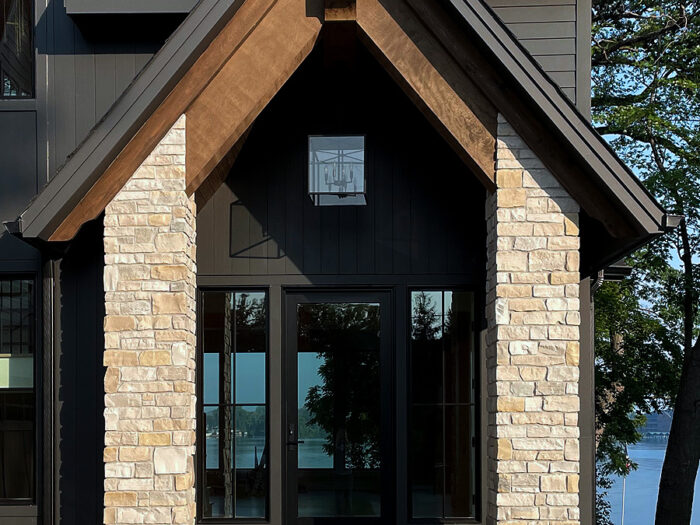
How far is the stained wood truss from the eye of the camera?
18.5ft

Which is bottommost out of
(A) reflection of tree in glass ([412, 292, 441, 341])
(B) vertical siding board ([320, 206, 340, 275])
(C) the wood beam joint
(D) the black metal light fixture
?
(A) reflection of tree in glass ([412, 292, 441, 341])

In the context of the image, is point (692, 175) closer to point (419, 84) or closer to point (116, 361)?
point (419, 84)

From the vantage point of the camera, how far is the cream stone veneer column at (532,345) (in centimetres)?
545

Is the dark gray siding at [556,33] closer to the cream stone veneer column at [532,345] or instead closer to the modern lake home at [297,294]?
the modern lake home at [297,294]

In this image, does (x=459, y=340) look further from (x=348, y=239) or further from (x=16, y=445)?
(x=16, y=445)

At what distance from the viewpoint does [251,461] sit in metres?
6.84

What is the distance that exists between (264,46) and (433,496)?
3774 millimetres

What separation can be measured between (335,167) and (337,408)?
1991mm

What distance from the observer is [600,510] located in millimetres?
15617

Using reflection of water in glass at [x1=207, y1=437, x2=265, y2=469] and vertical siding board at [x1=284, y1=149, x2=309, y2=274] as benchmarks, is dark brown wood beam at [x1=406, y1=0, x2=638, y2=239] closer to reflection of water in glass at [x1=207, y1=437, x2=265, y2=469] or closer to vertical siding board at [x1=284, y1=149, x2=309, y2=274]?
vertical siding board at [x1=284, y1=149, x2=309, y2=274]

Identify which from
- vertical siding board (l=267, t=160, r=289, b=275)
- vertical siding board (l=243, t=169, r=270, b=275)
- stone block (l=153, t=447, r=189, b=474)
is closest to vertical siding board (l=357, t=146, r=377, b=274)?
vertical siding board (l=267, t=160, r=289, b=275)

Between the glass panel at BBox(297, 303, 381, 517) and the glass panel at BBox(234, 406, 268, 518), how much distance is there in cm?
30

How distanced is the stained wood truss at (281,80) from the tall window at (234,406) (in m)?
1.55

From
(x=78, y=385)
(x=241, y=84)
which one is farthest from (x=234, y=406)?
(x=241, y=84)
